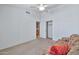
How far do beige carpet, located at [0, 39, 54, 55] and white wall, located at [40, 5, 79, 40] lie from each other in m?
0.16

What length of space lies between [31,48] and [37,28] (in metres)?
0.27

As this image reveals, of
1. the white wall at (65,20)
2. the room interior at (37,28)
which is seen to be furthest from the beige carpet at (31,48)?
the white wall at (65,20)

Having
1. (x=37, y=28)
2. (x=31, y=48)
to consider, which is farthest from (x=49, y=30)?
(x=31, y=48)

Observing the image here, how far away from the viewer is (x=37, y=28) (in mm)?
1503

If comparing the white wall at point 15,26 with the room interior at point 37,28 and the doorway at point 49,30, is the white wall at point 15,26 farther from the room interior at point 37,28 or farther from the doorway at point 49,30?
the doorway at point 49,30

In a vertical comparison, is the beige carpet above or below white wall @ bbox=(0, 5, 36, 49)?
below

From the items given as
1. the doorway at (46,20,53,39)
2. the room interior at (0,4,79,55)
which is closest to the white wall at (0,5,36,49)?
the room interior at (0,4,79,55)

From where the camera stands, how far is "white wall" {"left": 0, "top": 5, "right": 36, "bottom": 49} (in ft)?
4.50

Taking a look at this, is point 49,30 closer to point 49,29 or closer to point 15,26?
point 49,29

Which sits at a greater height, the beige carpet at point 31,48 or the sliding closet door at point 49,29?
the sliding closet door at point 49,29

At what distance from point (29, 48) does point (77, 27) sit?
25.0 inches

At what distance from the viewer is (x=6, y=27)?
1.38 meters

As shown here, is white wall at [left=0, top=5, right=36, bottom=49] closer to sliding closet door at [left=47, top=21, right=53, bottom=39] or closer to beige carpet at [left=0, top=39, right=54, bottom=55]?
beige carpet at [left=0, top=39, right=54, bottom=55]

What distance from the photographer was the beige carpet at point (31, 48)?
1.36 meters
